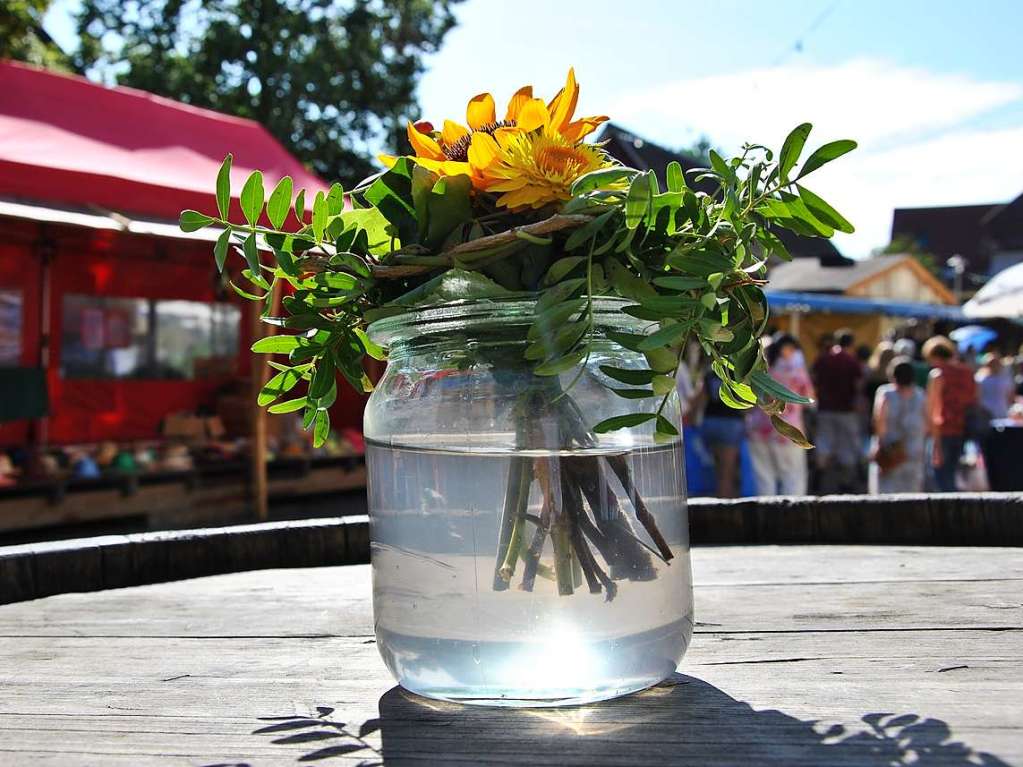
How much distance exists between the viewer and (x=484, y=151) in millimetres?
785

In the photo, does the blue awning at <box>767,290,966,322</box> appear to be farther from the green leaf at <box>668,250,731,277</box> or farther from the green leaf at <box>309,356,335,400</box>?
the green leaf at <box>668,250,731,277</box>

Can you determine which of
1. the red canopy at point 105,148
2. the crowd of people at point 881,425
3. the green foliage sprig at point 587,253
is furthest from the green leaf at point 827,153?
the crowd of people at point 881,425

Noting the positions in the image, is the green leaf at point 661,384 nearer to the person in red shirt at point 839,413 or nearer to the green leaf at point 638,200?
the green leaf at point 638,200

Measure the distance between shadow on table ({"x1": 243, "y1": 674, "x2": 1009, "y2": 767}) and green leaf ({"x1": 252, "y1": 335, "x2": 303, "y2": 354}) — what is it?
346mm

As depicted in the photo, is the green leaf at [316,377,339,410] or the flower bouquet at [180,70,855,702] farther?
the green leaf at [316,377,339,410]

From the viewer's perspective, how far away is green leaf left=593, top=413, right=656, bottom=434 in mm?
757

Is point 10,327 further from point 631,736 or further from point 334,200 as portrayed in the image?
point 631,736

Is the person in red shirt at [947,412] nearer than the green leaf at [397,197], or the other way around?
the green leaf at [397,197]

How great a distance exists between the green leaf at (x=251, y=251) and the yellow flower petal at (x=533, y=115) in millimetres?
236

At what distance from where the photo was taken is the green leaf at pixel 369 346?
38.0 inches

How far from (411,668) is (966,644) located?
1.77 feet

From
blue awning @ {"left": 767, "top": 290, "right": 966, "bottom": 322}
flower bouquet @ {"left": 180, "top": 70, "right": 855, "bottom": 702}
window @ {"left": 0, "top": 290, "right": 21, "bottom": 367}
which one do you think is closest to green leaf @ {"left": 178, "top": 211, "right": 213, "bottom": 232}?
flower bouquet @ {"left": 180, "top": 70, "right": 855, "bottom": 702}

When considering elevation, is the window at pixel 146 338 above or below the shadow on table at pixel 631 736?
above

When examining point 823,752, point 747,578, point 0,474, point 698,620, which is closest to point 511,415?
point 823,752
